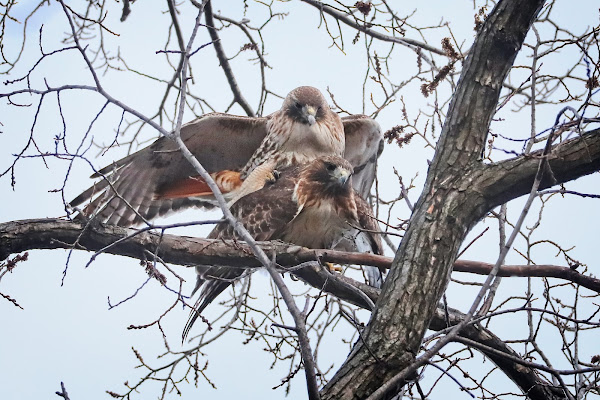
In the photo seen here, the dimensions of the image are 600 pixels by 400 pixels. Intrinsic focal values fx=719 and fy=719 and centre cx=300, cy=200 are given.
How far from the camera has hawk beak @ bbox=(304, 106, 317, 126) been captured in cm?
508

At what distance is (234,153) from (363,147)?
99 cm

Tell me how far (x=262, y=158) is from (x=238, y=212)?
896mm

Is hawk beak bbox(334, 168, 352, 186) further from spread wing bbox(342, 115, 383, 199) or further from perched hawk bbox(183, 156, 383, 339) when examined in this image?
spread wing bbox(342, 115, 383, 199)

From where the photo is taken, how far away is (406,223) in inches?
123

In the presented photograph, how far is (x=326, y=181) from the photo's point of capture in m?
4.36

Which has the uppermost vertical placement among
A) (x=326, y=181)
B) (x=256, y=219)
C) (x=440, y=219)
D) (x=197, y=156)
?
(x=197, y=156)

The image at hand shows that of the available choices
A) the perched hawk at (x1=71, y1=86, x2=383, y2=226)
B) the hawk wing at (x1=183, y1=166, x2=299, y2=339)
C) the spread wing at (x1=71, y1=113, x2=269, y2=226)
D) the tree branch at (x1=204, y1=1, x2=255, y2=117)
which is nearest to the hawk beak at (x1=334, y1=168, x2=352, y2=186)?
the hawk wing at (x1=183, y1=166, x2=299, y2=339)

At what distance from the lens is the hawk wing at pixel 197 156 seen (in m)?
5.20

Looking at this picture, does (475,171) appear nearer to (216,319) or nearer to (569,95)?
(569,95)

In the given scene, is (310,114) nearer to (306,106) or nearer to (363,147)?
(306,106)

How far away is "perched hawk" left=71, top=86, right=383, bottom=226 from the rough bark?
1957mm

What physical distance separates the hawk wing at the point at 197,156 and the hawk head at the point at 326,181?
97 centimetres

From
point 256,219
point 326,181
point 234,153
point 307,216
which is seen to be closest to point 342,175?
point 326,181

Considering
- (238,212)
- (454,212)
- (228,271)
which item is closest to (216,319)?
(228,271)
